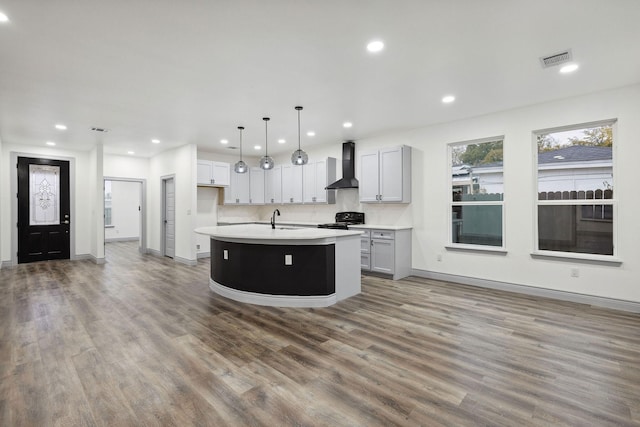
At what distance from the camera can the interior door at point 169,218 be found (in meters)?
7.69

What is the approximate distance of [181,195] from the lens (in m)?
7.32

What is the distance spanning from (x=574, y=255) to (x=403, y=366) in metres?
3.24

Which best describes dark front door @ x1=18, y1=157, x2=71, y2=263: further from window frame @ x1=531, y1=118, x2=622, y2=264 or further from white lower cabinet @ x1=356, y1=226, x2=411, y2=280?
window frame @ x1=531, y1=118, x2=622, y2=264

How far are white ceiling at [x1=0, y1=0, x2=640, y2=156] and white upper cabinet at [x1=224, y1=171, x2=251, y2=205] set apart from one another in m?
3.03

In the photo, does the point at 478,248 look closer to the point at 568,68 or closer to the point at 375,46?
the point at 568,68

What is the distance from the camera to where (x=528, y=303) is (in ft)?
13.6

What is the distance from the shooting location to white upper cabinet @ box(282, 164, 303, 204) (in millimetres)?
7613

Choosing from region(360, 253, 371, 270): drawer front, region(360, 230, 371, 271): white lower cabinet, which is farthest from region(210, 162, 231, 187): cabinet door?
region(360, 253, 371, 270): drawer front

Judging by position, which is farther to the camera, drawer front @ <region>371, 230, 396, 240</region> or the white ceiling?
drawer front @ <region>371, 230, 396, 240</region>

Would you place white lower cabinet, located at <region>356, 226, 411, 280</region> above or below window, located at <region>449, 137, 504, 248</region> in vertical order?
below

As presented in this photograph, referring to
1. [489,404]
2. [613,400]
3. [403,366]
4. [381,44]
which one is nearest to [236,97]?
[381,44]

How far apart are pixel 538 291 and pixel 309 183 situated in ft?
15.5

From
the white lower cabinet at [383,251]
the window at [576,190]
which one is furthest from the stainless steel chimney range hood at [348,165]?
the window at [576,190]

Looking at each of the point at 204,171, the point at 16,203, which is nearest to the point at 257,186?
the point at 204,171
